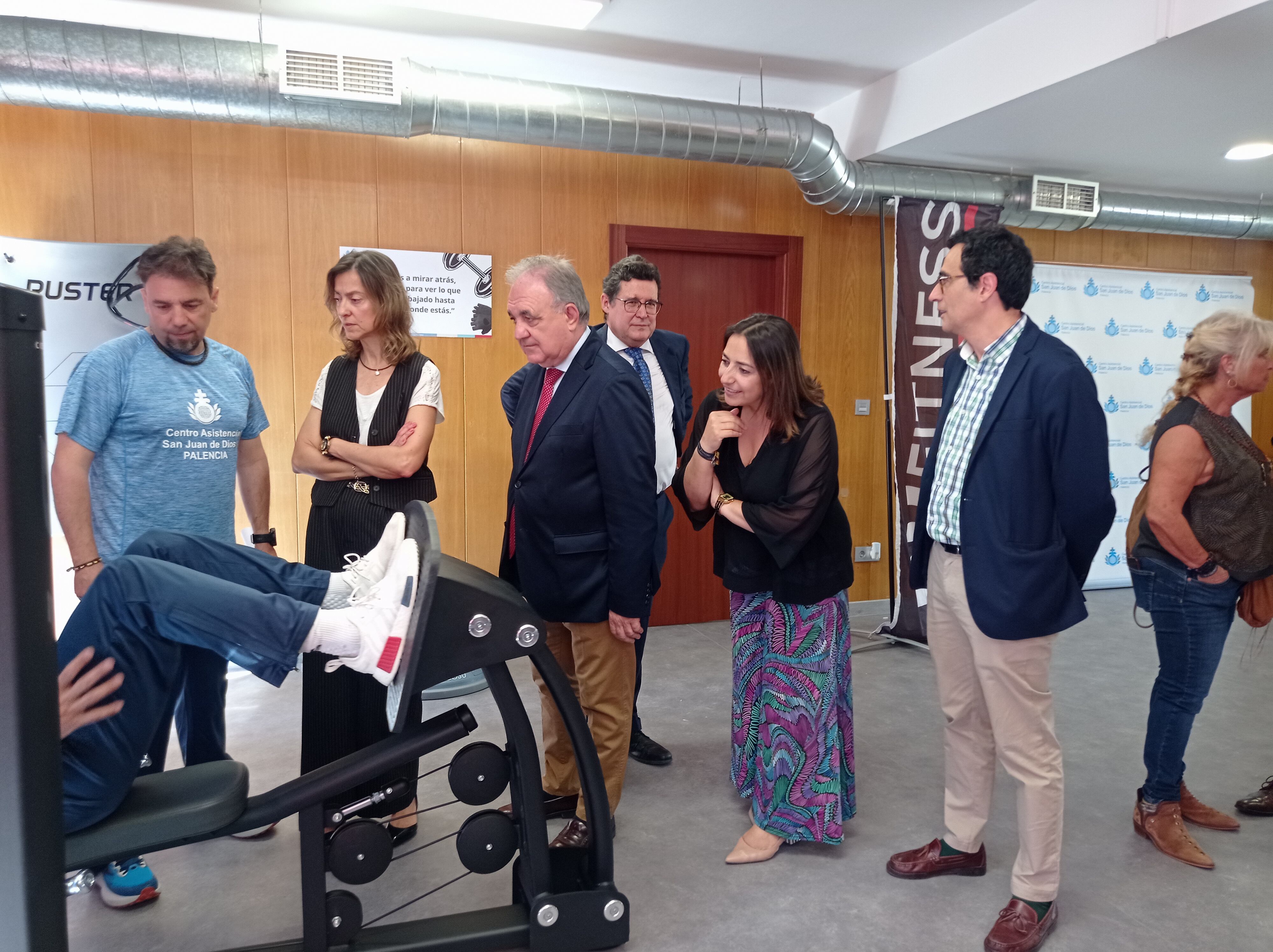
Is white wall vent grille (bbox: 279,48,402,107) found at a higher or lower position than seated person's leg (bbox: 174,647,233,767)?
higher

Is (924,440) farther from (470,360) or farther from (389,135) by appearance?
(389,135)

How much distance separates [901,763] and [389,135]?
3.42 metres

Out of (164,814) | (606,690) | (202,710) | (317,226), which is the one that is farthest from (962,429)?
(317,226)

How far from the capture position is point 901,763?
3.16 meters

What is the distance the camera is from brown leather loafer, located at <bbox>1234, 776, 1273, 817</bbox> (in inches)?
110

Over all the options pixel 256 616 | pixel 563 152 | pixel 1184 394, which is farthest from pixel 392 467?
pixel 563 152

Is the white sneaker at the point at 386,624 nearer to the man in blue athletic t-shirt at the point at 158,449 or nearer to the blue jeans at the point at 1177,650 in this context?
the man in blue athletic t-shirt at the point at 158,449

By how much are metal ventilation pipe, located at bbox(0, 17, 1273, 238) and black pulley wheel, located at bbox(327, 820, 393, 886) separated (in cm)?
299

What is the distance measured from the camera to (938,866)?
2.38 meters

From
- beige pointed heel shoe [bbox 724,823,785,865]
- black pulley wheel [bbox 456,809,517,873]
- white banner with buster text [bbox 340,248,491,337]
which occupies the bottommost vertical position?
beige pointed heel shoe [bbox 724,823,785,865]

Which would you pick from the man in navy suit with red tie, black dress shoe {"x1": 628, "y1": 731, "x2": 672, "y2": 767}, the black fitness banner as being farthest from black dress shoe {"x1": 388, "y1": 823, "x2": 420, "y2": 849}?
the black fitness banner

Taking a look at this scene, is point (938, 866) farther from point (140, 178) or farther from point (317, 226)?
point (140, 178)

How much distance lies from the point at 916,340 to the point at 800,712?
2.77 m

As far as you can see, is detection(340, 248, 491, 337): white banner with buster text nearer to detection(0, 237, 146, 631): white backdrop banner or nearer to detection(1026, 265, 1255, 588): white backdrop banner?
detection(0, 237, 146, 631): white backdrop banner
